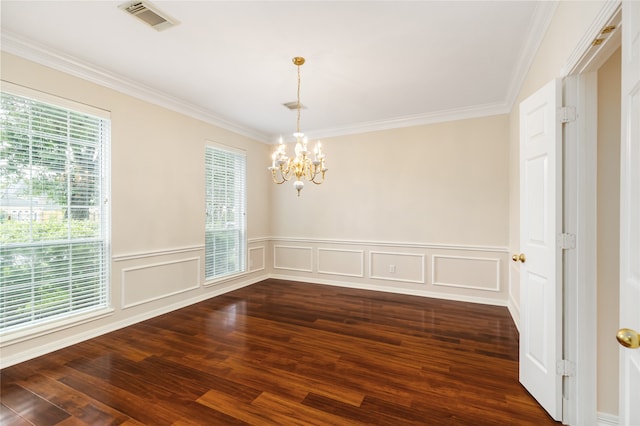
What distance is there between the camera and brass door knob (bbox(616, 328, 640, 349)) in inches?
33.0

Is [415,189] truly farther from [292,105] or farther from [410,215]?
[292,105]

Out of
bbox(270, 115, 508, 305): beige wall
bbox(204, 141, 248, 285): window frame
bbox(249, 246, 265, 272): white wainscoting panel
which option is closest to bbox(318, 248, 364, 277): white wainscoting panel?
bbox(270, 115, 508, 305): beige wall

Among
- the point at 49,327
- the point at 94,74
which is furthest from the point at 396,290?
the point at 94,74

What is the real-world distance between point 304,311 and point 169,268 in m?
1.91

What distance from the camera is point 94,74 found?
3129 mm

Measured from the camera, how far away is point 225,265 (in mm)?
5004

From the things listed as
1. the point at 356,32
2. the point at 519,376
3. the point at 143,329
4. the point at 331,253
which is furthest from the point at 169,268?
the point at 519,376

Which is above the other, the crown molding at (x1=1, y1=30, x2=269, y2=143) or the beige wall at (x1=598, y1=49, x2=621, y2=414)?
the crown molding at (x1=1, y1=30, x2=269, y2=143)

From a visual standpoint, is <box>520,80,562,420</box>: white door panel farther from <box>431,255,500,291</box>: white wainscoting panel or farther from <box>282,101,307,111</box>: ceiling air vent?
<box>282,101,307,111</box>: ceiling air vent

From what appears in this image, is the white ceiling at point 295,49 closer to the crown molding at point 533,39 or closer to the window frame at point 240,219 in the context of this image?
the crown molding at point 533,39

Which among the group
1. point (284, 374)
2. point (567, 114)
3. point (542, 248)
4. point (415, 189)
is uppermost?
point (567, 114)

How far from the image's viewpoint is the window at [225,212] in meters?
4.69

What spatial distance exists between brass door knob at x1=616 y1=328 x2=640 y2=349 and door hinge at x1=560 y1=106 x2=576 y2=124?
144 cm

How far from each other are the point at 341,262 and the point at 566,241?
148 inches
